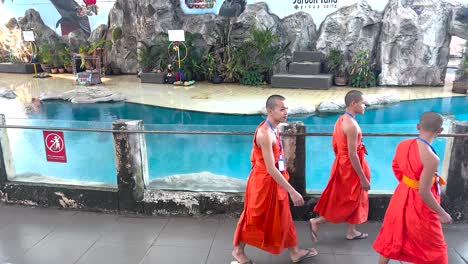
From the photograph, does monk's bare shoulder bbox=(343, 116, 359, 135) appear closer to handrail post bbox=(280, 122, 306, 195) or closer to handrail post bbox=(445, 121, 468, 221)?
handrail post bbox=(280, 122, 306, 195)

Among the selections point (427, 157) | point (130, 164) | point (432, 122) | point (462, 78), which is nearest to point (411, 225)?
point (427, 157)

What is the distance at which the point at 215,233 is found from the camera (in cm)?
350

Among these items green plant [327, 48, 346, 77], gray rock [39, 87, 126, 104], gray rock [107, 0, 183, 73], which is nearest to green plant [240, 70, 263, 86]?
green plant [327, 48, 346, 77]

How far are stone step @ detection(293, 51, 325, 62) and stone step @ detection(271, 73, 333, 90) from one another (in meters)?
0.88

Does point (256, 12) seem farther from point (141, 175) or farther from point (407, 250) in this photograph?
point (407, 250)

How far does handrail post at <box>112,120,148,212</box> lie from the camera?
378cm

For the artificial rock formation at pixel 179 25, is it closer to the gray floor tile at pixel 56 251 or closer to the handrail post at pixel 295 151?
the handrail post at pixel 295 151

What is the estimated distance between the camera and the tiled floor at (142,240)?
3090mm

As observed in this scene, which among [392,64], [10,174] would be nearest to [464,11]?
[392,64]

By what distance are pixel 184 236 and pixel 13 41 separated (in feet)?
63.0

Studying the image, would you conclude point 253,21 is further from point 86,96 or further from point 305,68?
point 86,96

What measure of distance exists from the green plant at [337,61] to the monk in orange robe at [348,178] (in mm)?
10486

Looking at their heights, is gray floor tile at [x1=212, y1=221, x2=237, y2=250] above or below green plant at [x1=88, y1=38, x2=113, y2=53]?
below

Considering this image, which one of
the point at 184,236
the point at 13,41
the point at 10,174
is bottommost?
the point at 184,236
